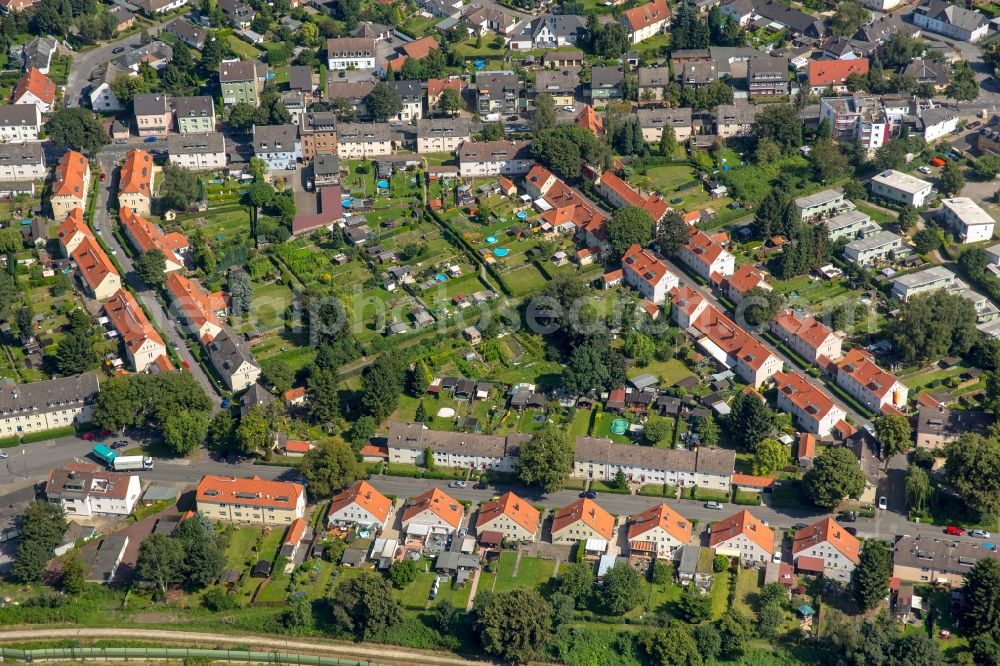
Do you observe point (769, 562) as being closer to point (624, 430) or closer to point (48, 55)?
point (624, 430)

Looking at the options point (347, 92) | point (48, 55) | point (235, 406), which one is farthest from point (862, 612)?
point (48, 55)

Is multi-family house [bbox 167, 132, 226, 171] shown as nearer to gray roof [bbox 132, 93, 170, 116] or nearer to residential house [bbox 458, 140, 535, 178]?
gray roof [bbox 132, 93, 170, 116]

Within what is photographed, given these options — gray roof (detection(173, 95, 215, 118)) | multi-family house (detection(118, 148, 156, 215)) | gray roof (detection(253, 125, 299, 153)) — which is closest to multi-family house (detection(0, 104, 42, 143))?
multi-family house (detection(118, 148, 156, 215))

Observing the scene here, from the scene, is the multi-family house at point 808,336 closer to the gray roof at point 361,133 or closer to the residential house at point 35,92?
the gray roof at point 361,133

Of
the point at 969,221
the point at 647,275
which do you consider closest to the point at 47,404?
the point at 647,275

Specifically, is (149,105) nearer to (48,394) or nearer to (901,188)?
(48,394)

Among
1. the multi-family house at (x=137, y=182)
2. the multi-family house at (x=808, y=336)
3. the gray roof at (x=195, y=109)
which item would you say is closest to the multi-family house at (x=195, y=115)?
the gray roof at (x=195, y=109)
